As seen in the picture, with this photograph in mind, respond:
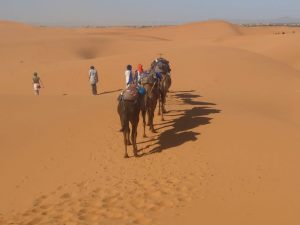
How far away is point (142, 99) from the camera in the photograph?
10.2 metres

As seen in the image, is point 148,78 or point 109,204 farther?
point 148,78

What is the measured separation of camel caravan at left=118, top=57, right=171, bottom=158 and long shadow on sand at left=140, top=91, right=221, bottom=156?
0.46 meters

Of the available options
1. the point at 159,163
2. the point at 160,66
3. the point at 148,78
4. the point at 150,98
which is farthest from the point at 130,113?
the point at 160,66

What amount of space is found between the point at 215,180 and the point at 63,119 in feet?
20.2

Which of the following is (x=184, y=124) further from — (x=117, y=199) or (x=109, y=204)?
(x=109, y=204)

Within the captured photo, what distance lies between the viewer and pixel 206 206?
7145 millimetres

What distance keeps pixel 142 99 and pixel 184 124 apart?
85.1 inches

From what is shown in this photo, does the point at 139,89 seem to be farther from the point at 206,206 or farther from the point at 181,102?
the point at 181,102

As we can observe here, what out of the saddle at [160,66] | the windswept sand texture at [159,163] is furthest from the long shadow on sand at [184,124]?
the saddle at [160,66]

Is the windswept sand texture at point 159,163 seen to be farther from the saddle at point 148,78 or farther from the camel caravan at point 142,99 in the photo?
the saddle at point 148,78

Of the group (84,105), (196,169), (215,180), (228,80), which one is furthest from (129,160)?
(228,80)

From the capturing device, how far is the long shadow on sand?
34.6ft

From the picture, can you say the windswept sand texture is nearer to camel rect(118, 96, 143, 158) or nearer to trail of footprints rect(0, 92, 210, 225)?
trail of footprints rect(0, 92, 210, 225)

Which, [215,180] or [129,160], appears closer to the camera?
[215,180]
